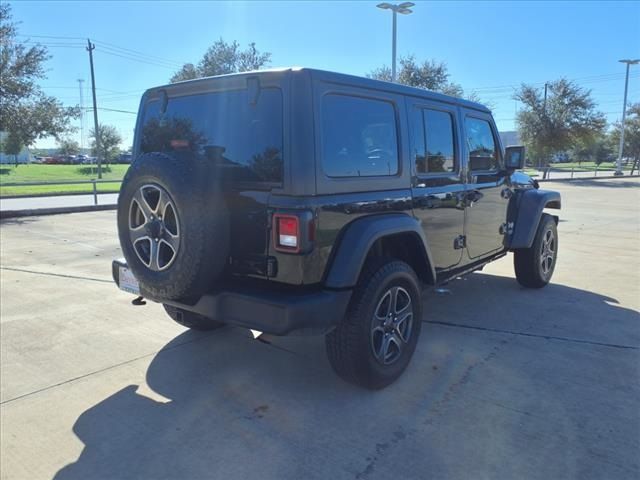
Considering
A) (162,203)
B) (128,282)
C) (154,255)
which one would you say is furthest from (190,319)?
(162,203)

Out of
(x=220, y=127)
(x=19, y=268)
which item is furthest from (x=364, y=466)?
(x=19, y=268)

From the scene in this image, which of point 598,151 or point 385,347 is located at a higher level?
point 598,151

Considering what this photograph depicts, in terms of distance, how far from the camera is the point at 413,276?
3.43 meters

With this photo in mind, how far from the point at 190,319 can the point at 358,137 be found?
6.63 feet

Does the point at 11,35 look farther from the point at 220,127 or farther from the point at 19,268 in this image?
the point at 220,127

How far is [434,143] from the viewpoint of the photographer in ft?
12.7

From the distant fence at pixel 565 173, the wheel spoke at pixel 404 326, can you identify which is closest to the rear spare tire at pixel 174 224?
the wheel spoke at pixel 404 326

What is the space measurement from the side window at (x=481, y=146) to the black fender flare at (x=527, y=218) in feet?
2.04

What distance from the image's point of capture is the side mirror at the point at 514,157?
4.86 m

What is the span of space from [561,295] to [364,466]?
12.8ft

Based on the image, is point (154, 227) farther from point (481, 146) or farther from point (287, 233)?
point (481, 146)

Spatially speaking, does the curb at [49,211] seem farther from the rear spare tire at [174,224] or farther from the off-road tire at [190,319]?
the rear spare tire at [174,224]

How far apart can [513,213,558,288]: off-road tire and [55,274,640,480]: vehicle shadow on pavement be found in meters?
1.22

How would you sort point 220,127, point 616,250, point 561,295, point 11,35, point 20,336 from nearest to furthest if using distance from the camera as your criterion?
1. point 220,127
2. point 20,336
3. point 561,295
4. point 616,250
5. point 11,35
